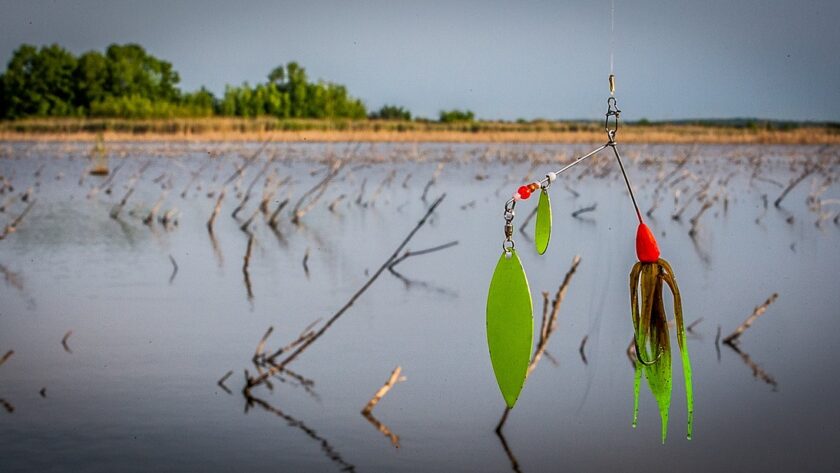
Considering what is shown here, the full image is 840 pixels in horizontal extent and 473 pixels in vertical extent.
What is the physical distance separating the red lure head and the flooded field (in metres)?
3.73

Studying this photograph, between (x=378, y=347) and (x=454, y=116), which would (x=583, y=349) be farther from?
(x=454, y=116)

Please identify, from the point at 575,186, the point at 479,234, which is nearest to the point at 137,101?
the point at 575,186

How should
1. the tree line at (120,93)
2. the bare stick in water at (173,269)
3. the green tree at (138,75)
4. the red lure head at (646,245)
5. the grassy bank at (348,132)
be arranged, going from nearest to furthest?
the red lure head at (646,245) < the bare stick in water at (173,269) < the grassy bank at (348,132) < the tree line at (120,93) < the green tree at (138,75)

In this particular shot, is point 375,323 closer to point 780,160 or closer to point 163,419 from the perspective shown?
point 163,419

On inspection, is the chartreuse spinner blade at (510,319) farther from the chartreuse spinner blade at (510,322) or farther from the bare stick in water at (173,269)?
the bare stick in water at (173,269)

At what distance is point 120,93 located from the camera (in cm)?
7506

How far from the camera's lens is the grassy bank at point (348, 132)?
43.9 m

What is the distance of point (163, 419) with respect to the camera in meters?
6.72

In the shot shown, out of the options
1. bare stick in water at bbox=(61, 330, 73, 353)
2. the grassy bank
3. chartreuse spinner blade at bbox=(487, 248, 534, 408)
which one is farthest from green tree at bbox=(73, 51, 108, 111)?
chartreuse spinner blade at bbox=(487, 248, 534, 408)

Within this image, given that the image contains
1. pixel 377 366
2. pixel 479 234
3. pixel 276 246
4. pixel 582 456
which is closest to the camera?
pixel 582 456

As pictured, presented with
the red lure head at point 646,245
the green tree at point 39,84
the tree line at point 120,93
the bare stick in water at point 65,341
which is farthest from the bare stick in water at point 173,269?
the green tree at point 39,84

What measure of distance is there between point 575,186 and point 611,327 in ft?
45.3

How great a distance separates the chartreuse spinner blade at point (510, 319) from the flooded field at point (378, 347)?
11.5ft

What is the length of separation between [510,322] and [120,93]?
75905mm
